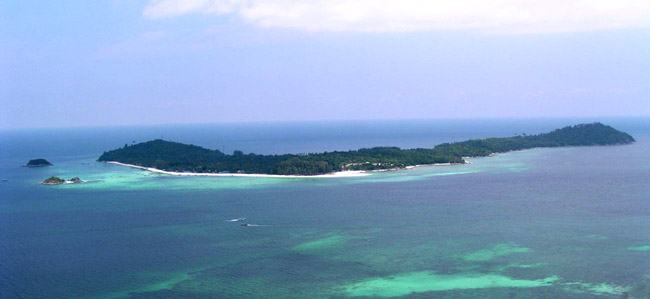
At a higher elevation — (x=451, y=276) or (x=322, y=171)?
(x=322, y=171)

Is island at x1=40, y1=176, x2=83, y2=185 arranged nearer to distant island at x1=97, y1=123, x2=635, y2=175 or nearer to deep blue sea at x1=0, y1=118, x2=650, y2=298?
deep blue sea at x1=0, y1=118, x2=650, y2=298

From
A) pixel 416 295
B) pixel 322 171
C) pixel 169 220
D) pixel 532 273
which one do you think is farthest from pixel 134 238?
pixel 322 171

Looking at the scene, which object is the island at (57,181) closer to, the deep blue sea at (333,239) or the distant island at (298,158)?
the deep blue sea at (333,239)

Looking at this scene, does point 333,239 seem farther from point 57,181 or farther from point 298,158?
point 57,181

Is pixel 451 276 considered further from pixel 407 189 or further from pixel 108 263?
pixel 407 189

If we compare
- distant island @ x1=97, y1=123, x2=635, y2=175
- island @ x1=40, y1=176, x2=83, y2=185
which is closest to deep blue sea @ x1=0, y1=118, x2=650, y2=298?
island @ x1=40, y1=176, x2=83, y2=185

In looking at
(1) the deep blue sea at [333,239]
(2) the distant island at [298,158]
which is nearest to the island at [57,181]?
(1) the deep blue sea at [333,239]
